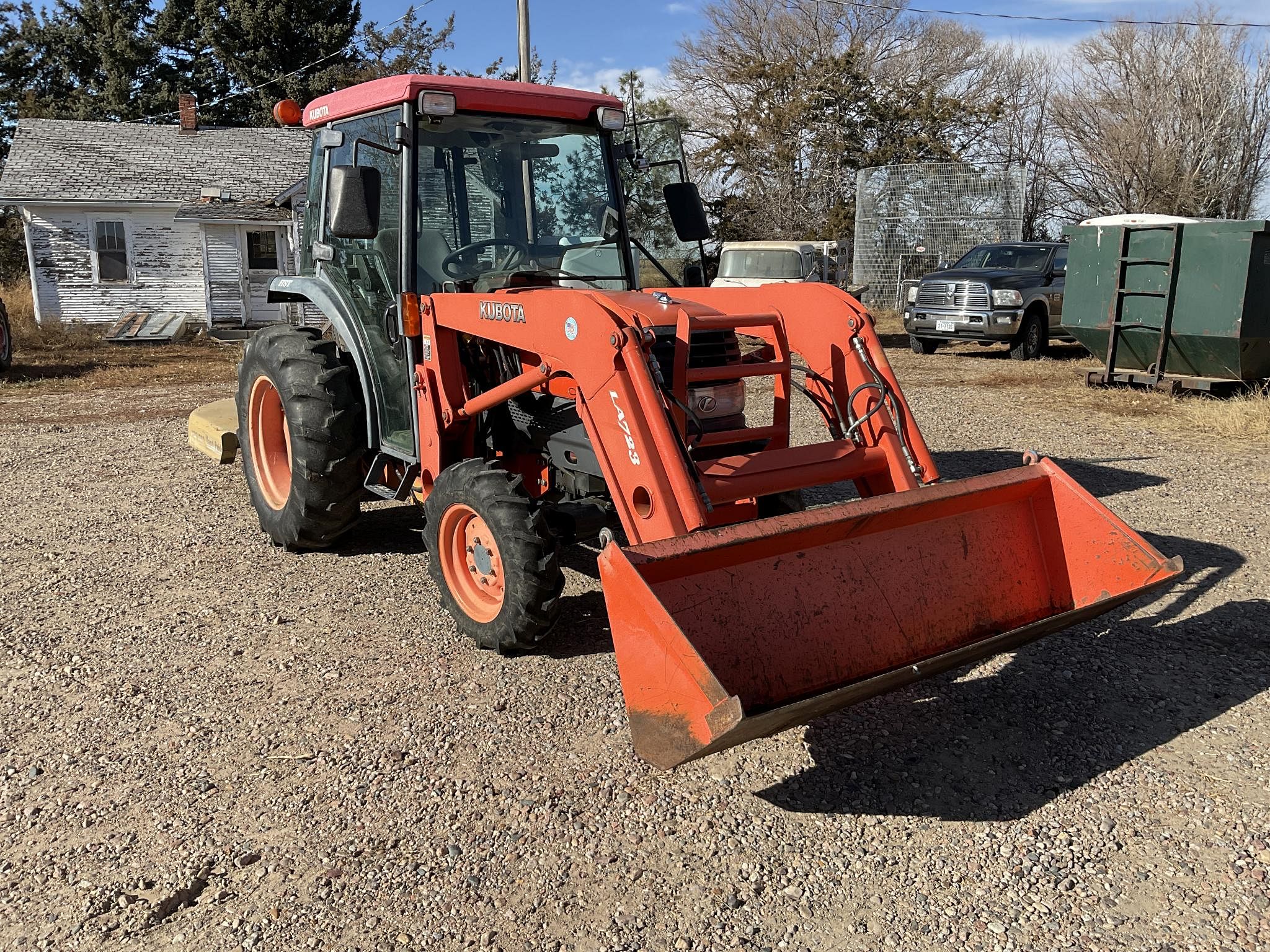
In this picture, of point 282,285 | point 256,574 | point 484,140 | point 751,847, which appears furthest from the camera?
point 282,285

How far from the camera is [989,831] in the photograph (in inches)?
129

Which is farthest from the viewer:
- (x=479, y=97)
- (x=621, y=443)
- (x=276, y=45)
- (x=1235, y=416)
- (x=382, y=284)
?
(x=276, y=45)

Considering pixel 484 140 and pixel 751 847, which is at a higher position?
pixel 484 140

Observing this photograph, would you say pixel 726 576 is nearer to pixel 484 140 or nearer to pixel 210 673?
pixel 210 673

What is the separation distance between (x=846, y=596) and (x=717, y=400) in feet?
3.99

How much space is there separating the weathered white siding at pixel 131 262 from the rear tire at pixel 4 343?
270 inches

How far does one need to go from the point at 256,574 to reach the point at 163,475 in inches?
117

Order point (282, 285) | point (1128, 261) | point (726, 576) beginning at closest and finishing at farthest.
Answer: point (726, 576) < point (282, 285) < point (1128, 261)

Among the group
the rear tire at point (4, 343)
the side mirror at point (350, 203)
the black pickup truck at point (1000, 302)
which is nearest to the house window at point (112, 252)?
the rear tire at point (4, 343)

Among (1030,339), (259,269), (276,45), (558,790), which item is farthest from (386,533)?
(276,45)

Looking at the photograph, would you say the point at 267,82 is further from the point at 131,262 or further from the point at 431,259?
the point at 431,259

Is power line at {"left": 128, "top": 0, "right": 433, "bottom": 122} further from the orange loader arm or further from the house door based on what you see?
the orange loader arm

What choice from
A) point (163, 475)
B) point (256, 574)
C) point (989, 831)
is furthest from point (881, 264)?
point (989, 831)

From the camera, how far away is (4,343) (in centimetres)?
1420
